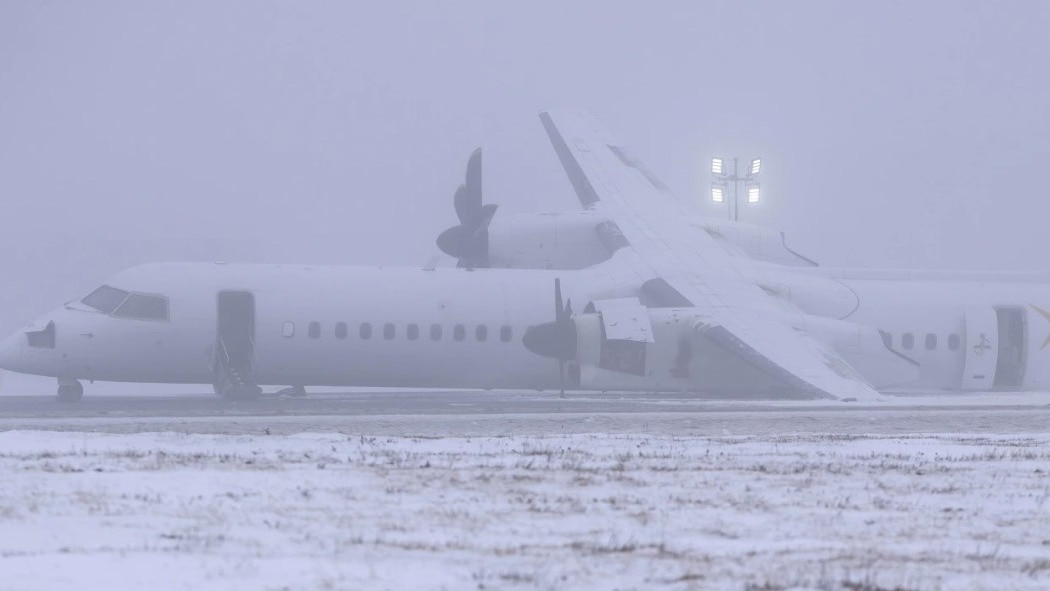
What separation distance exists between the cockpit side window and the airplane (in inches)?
1.4

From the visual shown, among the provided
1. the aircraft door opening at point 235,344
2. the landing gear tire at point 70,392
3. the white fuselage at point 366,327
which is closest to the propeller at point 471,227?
the white fuselage at point 366,327

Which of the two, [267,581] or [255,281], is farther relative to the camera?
[255,281]

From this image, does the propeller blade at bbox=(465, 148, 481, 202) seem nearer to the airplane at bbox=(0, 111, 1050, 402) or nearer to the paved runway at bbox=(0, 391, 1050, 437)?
the airplane at bbox=(0, 111, 1050, 402)

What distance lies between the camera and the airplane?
30984 millimetres

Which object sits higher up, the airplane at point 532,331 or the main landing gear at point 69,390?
the airplane at point 532,331

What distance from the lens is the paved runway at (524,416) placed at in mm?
22484

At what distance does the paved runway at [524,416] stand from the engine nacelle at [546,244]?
5007 millimetres

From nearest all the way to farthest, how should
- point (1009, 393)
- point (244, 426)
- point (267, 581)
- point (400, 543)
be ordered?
1. point (267, 581)
2. point (400, 543)
3. point (244, 426)
4. point (1009, 393)

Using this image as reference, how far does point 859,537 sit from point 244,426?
13.7 metres

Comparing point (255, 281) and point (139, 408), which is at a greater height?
point (255, 281)

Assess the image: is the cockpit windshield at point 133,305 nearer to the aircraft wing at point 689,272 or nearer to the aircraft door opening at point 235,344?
the aircraft door opening at point 235,344

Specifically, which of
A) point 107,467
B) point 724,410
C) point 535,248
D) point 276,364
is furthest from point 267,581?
point 535,248

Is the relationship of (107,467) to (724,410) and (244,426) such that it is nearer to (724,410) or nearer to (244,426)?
(244,426)

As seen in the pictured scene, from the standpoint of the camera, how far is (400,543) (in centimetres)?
971
